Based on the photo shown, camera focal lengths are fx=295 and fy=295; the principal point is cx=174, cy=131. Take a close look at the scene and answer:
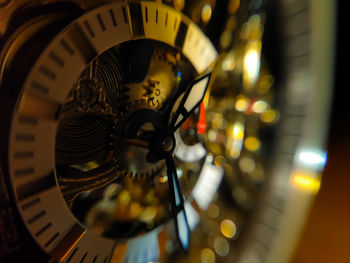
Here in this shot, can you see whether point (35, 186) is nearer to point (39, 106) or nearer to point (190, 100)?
point (39, 106)

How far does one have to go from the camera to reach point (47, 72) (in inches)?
14.6

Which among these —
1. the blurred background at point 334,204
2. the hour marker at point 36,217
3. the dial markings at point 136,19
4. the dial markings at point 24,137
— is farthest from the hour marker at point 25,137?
the blurred background at point 334,204

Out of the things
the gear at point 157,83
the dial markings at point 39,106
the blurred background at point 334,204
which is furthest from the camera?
the blurred background at point 334,204

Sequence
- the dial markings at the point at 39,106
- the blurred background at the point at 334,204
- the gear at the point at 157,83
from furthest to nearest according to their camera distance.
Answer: the blurred background at the point at 334,204 → the gear at the point at 157,83 → the dial markings at the point at 39,106

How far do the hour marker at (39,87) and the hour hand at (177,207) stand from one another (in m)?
0.23

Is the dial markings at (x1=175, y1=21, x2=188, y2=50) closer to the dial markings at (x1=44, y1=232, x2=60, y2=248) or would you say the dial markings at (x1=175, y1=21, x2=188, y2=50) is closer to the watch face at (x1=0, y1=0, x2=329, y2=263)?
the watch face at (x1=0, y1=0, x2=329, y2=263)

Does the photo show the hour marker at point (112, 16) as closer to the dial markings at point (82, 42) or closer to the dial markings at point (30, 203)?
the dial markings at point (82, 42)

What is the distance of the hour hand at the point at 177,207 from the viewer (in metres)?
0.52

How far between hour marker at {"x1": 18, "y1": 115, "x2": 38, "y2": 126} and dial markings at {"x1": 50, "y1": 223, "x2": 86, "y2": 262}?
165mm

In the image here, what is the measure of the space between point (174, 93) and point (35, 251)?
1.06 feet

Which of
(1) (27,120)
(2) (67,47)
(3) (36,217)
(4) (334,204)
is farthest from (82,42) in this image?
(4) (334,204)

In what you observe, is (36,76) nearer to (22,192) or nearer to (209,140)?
(22,192)

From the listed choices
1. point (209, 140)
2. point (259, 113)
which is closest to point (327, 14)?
point (259, 113)

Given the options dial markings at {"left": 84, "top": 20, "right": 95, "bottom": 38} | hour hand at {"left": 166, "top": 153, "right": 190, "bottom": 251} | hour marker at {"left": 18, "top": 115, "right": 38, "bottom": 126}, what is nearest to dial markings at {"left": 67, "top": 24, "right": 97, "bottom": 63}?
dial markings at {"left": 84, "top": 20, "right": 95, "bottom": 38}
